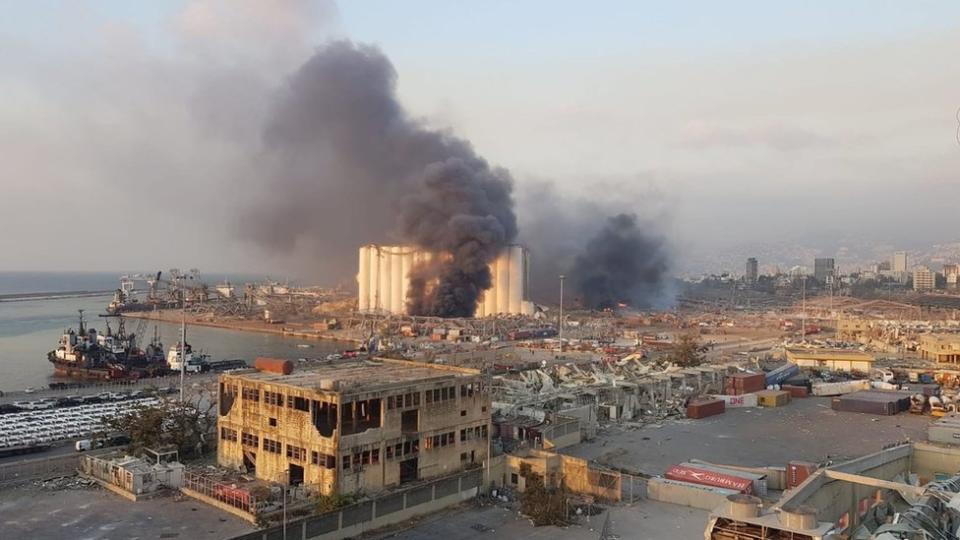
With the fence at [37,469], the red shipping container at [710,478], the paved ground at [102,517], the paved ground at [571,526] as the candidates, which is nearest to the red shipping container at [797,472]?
the red shipping container at [710,478]

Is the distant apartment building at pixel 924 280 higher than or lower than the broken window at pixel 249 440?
higher

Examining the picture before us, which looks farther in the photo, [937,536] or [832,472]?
[832,472]

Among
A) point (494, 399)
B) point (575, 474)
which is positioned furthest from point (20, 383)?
point (575, 474)

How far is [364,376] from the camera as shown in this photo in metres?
21.3

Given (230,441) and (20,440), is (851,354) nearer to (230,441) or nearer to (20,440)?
(230,441)

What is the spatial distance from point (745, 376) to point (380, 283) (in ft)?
171

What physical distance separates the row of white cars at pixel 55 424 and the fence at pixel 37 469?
3.26 metres

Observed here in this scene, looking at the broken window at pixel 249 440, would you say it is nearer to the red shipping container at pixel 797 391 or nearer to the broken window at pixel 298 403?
the broken window at pixel 298 403

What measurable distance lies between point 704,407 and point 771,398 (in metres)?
4.45

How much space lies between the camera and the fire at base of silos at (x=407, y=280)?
75.4 m

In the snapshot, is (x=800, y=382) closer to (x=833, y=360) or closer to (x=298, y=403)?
(x=833, y=360)

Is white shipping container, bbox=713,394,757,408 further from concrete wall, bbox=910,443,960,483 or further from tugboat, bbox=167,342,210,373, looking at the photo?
tugboat, bbox=167,342,210,373

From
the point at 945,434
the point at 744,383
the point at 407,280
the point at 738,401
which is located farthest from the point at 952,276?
the point at 945,434

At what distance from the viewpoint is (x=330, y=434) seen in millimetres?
17406
